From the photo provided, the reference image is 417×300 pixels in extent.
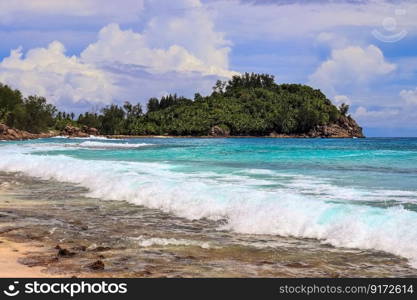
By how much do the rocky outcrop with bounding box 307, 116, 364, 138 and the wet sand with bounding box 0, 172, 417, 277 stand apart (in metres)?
168

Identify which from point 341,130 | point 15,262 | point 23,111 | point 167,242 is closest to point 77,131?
point 23,111

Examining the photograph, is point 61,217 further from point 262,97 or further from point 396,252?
point 262,97

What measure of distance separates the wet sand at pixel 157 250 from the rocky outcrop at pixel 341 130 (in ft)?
551

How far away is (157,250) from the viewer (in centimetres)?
844

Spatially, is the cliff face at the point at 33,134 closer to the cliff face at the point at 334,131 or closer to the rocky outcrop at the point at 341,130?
the cliff face at the point at 334,131

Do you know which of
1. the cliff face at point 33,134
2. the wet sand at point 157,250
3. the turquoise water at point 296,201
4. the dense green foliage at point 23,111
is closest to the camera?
the wet sand at point 157,250

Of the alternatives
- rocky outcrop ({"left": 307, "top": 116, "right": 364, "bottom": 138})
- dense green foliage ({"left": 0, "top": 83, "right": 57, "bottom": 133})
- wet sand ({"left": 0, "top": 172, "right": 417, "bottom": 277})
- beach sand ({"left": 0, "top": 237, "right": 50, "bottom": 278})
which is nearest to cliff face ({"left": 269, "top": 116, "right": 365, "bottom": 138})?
rocky outcrop ({"left": 307, "top": 116, "right": 364, "bottom": 138})

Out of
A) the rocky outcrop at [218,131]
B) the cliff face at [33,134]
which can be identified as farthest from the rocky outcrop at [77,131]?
the rocky outcrop at [218,131]

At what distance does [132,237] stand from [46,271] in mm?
2598

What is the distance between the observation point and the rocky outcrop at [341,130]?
175m

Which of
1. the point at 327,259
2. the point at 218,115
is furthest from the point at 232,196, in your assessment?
the point at 218,115

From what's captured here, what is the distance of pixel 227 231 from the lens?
33.8 ft

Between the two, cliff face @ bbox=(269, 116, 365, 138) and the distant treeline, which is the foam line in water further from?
cliff face @ bbox=(269, 116, 365, 138)

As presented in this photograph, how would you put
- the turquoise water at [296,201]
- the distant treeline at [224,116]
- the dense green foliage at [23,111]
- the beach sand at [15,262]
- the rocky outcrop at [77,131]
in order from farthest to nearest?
the distant treeline at [224,116] → the rocky outcrop at [77,131] → the dense green foliage at [23,111] → the turquoise water at [296,201] → the beach sand at [15,262]
